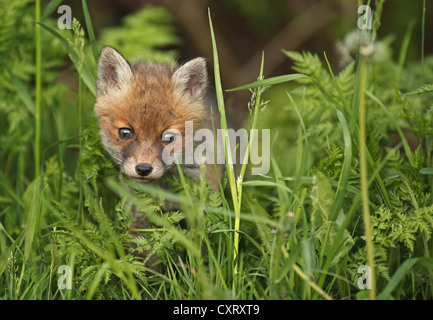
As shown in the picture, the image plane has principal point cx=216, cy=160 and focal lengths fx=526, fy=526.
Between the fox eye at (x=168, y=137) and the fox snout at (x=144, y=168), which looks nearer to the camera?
the fox snout at (x=144, y=168)

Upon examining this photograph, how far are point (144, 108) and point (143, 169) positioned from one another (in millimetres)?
399

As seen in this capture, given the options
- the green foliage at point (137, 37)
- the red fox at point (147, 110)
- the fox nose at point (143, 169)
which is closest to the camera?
the fox nose at point (143, 169)

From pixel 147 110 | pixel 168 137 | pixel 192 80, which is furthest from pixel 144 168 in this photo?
pixel 192 80

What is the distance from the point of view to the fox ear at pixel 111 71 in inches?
126

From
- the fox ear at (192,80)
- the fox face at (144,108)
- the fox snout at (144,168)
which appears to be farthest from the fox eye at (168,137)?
the fox ear at (192,80)

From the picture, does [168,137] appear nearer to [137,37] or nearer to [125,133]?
[125,133]

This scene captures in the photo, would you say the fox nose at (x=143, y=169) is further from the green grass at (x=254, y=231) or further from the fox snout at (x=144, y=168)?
the green grass at (x=254, y=231)

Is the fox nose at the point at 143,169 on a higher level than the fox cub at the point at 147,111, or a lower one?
lower

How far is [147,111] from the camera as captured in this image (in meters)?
3.07

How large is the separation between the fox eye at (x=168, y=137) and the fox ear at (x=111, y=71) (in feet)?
1.56

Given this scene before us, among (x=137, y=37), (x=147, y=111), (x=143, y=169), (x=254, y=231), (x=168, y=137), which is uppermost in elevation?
(x=137, y=37)

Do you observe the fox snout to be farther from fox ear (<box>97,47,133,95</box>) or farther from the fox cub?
fox ear (<box>97,47,133,95</box>)
